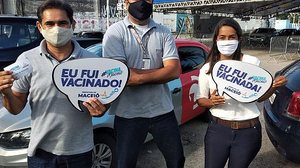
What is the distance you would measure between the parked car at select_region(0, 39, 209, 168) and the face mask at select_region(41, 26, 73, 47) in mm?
1374

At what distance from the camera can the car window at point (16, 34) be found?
5512mm

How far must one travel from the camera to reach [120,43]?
2.55m

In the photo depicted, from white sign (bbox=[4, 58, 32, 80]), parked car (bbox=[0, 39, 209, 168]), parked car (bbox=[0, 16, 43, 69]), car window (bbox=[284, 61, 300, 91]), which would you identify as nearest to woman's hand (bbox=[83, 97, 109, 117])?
white sign (bbox=[4, 58, 32, 80])

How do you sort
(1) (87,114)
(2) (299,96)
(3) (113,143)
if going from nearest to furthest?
(1) (87,114) < (2) (299,96) < (3) (113,143)

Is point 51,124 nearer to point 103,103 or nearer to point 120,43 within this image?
point 103,103

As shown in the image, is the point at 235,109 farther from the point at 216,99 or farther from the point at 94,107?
the point at 94,107

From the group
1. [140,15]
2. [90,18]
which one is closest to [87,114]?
[140,15]

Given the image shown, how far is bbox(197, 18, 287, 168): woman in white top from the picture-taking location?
2529 mm

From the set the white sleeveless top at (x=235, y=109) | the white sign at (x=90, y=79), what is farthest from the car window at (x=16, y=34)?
the white sleeveless top at (x=235, y=109)

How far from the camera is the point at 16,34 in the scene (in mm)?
5637

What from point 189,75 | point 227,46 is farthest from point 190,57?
point 227,46

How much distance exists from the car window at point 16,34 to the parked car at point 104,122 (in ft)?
5.30

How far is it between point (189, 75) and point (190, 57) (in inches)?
14.5

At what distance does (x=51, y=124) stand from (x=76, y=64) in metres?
0.41
